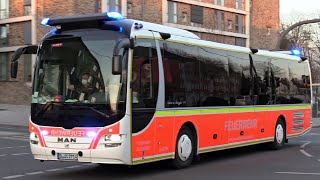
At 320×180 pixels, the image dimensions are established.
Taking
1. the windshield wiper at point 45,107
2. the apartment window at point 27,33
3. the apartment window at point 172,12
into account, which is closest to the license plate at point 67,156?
the windshield wiper at point 45,107

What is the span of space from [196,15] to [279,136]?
1607 inches

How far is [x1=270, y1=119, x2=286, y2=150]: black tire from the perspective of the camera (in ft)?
54.5

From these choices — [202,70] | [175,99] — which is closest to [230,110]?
[202,70]

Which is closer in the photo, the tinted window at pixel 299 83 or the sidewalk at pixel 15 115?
the tinted window at pixel 299 83

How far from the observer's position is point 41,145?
34.1 ft

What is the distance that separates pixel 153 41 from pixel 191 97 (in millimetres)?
1844

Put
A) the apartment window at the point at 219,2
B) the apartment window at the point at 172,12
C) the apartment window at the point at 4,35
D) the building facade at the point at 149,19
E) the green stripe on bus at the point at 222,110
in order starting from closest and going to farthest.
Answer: the green stripe on bus at the point at 222,110
the building facade at the point at 149,19
the apartment window at the point at 4,35
the apartment window at the point at 172,12
the apartment window at the point at 219,2

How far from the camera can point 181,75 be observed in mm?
11875

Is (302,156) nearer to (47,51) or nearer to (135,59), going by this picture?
(135,59)

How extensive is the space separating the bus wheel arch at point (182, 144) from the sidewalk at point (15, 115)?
20385mm

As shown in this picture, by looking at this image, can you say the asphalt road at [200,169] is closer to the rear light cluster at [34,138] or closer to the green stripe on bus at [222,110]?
the rear light cluster at [34,138]

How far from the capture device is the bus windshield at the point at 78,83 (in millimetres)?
10000

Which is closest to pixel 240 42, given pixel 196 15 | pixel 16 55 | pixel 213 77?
pixel 196 15

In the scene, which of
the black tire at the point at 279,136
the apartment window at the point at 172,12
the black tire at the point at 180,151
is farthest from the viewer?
the apartment window at the point at 172,12
